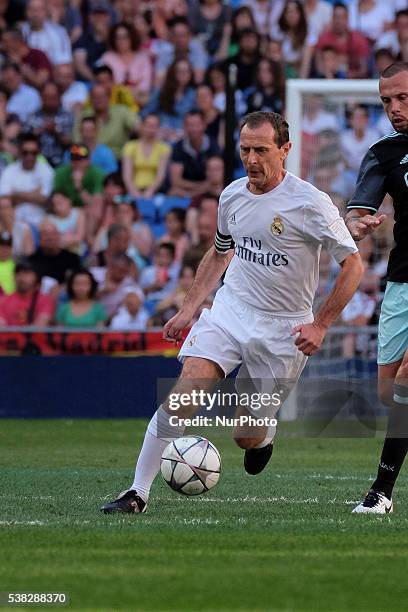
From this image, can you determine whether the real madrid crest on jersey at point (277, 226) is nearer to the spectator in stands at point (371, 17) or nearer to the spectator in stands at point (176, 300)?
the spectator in stands at point (176, 300)

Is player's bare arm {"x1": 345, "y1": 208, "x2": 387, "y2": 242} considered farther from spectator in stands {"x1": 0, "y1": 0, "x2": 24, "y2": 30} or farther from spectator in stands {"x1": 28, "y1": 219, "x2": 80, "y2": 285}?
spectator in stands {"x1": 0, "y1": 0, "x2": 24, "y2": 30}

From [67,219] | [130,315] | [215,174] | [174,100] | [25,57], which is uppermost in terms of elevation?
[25,57]

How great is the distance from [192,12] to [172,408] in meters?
13.0

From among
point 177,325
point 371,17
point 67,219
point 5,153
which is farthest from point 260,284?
point 371,17

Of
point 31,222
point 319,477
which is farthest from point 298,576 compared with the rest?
point 31,222

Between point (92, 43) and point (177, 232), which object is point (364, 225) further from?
point (92, 43)

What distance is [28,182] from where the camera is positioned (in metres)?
17.8

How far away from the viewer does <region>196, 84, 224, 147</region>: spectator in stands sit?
18266mm

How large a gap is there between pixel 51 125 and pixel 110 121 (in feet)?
2.66

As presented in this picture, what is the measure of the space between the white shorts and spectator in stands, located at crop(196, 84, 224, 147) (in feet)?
34.0

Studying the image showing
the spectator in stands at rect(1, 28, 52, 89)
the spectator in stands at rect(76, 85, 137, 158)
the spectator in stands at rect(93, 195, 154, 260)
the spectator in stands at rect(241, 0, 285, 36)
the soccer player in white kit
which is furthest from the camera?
the spectator in stands at rect(241, 0, 285, 36)

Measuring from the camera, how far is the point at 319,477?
9.98m

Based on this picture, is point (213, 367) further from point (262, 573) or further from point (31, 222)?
point (31, 222)

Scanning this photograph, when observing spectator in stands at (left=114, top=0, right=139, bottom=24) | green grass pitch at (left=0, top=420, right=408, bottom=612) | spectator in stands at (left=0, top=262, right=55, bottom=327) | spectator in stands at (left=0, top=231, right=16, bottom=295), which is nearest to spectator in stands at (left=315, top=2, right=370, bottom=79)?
spectator in stands at (left=114, top=0, right=139, bottom=24)
